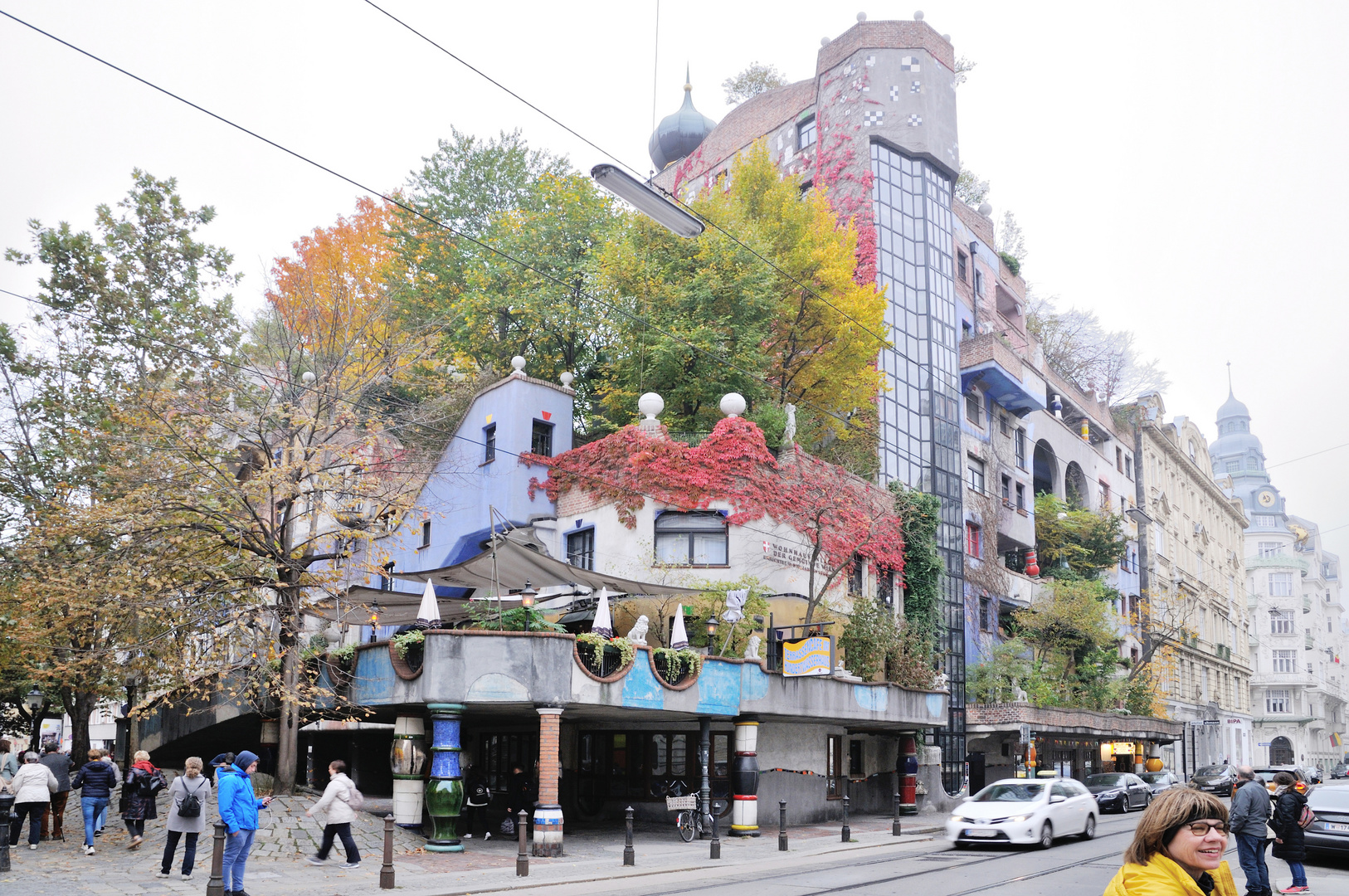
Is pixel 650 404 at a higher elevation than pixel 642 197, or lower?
higher

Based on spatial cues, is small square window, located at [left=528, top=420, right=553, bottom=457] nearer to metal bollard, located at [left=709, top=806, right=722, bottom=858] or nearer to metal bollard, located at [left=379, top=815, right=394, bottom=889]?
metal bollard, located at [left=709, top=806, right=722, bottom=858]

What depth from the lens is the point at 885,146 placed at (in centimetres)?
4044

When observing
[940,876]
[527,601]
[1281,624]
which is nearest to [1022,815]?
[940,876]

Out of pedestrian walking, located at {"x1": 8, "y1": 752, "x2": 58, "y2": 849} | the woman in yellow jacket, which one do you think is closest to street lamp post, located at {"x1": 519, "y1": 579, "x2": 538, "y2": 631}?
pedestrian walking, located at {"x1": 8, "y1": 752, "x2": 58, "y2": 849}

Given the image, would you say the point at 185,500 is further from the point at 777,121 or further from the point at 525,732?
the point at 777,121

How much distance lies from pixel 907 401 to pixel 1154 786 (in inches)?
595

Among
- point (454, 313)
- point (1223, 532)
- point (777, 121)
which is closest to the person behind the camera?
point (454, 313)

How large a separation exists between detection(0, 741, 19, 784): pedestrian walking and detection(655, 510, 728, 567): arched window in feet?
48.9

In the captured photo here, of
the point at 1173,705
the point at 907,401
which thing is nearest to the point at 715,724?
the point at 907,401

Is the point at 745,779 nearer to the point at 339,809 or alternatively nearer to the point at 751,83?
the point at 339,809

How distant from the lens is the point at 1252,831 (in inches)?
445

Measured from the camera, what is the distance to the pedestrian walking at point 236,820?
12273 mm

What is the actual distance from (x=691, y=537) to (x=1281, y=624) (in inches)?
3323

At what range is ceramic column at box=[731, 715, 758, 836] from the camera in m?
22.0
